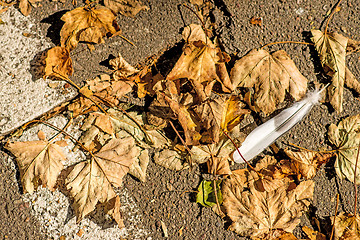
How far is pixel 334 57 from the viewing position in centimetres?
208

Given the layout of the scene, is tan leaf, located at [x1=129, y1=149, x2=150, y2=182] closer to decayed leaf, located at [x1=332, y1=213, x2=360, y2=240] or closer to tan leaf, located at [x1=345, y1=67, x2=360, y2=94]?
decayed leaf, located at [x1=332, y1=213, x2=360, y2=240]

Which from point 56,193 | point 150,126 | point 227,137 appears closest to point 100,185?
point 56,193

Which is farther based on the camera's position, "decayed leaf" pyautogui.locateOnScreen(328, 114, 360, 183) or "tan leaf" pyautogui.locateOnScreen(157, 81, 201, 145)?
"decayed leaf" pyautogui.locateOnScreen(328, 114, 360, 183)

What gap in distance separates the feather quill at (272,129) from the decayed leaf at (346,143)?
28cm

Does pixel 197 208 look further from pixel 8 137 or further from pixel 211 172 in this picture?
pixel 8 137

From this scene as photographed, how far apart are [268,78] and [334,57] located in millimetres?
523

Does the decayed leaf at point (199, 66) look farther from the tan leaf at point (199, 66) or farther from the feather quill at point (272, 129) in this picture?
the feather quill at point (272, 129)

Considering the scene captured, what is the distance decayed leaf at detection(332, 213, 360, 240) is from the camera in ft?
6.94

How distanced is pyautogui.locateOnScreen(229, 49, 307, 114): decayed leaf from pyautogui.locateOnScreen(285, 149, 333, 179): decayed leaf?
1.28ft

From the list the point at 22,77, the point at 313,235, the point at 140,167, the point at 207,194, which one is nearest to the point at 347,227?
the point at 313,235

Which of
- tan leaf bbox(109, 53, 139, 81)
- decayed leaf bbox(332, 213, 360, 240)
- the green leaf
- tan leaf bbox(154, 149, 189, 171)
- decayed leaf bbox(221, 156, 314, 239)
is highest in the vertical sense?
tan leaf bbox(109, 53, 139, 81)

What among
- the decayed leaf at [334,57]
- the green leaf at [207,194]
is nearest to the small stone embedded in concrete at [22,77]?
the green leaf at [207,194]

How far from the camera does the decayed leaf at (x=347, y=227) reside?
212 centimetres

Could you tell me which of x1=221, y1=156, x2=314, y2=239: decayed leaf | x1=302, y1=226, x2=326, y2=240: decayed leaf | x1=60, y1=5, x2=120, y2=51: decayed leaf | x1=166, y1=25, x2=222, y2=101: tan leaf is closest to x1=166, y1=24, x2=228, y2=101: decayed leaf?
x1=166, y1=25, x2=222, y2=101: tan leaf
